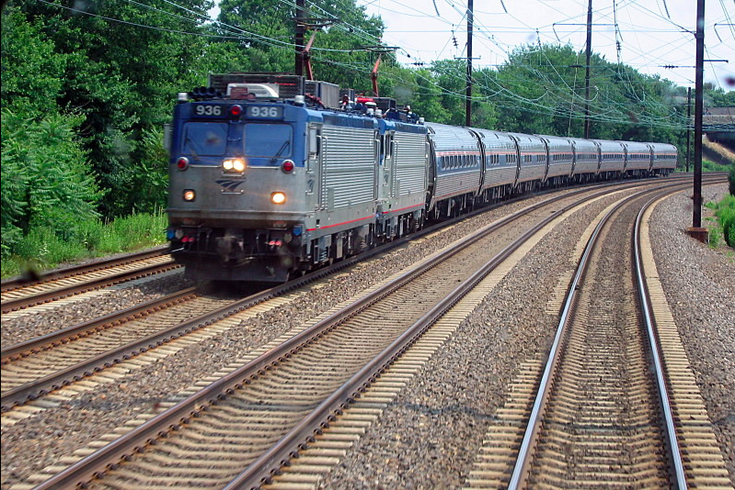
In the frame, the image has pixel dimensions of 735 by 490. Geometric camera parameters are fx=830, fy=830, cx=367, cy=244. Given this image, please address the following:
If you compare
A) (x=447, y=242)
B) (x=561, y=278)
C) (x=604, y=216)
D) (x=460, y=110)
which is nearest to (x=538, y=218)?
(x=604, y=216)

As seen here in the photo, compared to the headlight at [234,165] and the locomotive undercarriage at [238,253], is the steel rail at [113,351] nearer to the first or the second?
the locomotive undercarriage at [238,253]

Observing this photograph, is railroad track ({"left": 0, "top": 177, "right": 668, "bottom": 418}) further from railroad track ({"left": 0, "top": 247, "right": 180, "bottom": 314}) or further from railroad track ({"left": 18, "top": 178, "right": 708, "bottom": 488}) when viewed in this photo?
railroad track ({"left": 18, "top": 178, "right": 708, "bottom": 488})

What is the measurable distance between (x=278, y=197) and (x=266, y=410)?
18.1 ft

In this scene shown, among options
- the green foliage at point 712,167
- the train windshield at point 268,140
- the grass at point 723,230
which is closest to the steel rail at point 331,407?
the train windshield at point 268,140

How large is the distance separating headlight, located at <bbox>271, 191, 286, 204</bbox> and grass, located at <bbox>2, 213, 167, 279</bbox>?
3863 millimetres

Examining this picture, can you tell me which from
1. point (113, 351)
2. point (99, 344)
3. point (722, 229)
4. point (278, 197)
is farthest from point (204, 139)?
point (722, 229)

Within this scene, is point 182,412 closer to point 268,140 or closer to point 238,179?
point 238,179

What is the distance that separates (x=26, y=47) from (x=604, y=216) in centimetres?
2051

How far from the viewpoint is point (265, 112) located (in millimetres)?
12859

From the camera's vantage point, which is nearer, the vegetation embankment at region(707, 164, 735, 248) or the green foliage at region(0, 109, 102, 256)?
the green foliage at region(0, 109, 102, 256)

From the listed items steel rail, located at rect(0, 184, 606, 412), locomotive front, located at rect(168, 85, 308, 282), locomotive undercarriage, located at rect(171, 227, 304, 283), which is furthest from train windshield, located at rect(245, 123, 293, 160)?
steel rail, located at rect(0, 184, 606, 412)

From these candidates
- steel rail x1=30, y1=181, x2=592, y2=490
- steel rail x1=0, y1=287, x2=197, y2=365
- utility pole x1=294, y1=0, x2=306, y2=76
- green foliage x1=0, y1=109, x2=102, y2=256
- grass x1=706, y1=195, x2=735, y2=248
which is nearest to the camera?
steel rail x1=30, y1=181, x2=592, y2=490

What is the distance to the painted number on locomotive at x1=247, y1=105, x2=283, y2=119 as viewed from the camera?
42.1 ft

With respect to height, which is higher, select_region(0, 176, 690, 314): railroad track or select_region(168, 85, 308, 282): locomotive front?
select_region(168, 85, 308, 282): locomotive front
